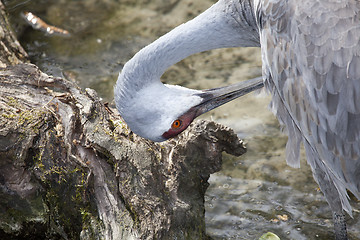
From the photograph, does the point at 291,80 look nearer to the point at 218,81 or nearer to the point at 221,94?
the point at 221,94

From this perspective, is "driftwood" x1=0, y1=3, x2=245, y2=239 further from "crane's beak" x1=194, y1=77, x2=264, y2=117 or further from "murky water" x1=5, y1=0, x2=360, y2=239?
"murky water" x1=5, y1=0, x2=360, y2=239

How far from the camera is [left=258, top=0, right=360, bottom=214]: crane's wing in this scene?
293cm

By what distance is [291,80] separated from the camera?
10.3 ft

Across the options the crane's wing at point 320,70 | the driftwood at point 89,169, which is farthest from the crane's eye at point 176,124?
the crane's wing at point 320,70

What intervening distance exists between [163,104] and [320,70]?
42.5 inches

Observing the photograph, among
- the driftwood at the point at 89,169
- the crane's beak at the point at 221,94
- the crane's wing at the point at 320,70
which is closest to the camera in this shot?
the crane's wing at the point at 320,70

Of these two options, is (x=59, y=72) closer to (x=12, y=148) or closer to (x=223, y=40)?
(x=12, y=148)

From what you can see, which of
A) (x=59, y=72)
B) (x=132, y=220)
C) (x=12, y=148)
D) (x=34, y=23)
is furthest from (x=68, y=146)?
(x=34, y=23)

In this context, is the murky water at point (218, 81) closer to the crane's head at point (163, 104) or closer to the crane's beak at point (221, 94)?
the crane's beak at point (221, 94)

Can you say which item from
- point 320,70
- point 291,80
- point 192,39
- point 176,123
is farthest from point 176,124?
point 320,70

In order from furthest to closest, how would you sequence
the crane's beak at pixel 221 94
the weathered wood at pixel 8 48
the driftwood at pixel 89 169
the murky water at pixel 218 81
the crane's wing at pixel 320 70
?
the weathered wood at pixel 8 48
the murky water at pixel 218 81
the crane's beak at pixel 221 94
the driftwood at pixel 89 169
the crane's wing at pixel 320 70

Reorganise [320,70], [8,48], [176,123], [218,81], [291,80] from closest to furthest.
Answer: [320,70] → [291,80] → [176,123] → [8,48] → [218,81]

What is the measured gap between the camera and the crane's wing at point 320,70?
2926mm

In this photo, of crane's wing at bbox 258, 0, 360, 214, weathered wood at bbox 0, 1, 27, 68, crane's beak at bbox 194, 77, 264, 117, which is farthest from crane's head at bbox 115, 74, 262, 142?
weathered wood at bbox 0, 1, 27, 68
